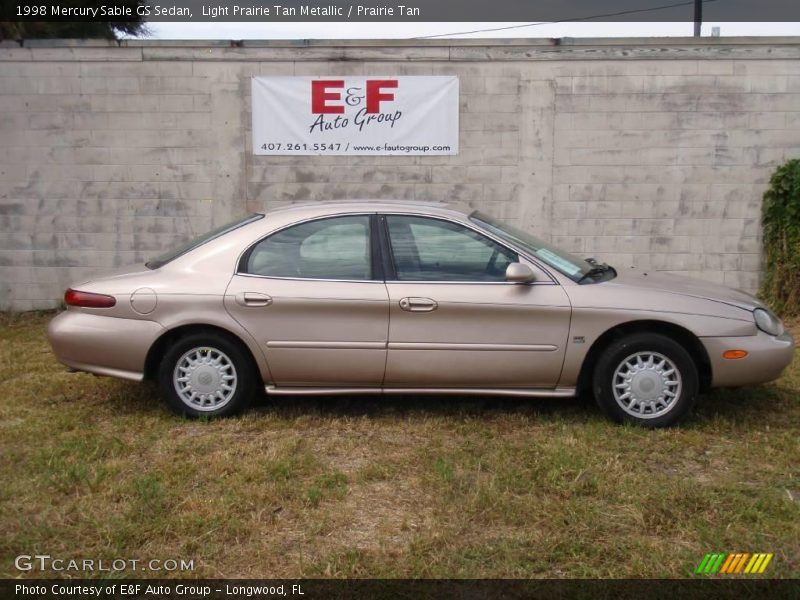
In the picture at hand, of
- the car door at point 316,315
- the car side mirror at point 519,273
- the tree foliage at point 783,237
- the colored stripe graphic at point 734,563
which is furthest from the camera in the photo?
the tree foliage at point 783,237

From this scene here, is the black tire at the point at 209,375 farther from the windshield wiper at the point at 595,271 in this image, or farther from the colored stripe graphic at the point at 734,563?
the colored stripe graphic at the point at 734,563

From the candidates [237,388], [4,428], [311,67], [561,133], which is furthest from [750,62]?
[4,428]

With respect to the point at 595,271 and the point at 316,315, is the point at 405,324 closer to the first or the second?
the point at 316,315

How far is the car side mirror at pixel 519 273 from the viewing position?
17.4 ft

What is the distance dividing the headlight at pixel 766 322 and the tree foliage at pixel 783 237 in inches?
163

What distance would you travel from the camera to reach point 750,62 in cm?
940

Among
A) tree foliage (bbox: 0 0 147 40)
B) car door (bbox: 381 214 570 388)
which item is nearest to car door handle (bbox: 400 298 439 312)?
car door (bbox: 381 214 570 388)

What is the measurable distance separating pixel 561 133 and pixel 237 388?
17.9ft

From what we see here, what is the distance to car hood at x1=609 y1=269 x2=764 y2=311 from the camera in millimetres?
5470

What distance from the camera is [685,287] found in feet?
18.5

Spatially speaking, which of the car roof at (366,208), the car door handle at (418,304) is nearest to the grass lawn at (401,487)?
the car door handle at (418,304)

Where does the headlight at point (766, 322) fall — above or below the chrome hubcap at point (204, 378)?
above

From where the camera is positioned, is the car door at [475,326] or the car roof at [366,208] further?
the car roof at [366,208]

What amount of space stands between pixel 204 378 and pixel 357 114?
16.0ft
